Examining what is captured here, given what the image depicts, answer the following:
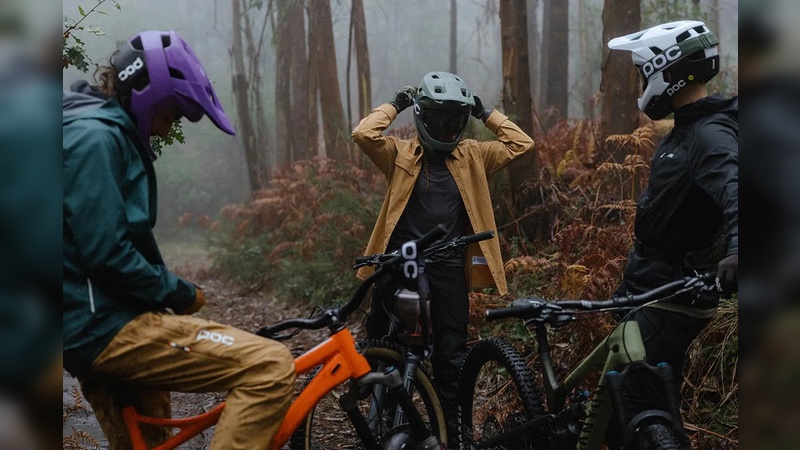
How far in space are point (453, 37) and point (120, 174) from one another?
1574cm

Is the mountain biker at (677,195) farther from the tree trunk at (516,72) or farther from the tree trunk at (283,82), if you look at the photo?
the tree trunk at (283,82)

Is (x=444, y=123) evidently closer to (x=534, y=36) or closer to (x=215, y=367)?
(x=215, y=367)

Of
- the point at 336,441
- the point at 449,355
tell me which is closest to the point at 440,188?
the point at 449,355

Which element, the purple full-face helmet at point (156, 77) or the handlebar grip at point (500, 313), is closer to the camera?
the purple full-face helmet at point (156, 77)

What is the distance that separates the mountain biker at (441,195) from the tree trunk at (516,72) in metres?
3.22

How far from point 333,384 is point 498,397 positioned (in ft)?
8.22

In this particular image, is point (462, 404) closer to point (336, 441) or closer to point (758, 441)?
point (336, 441)

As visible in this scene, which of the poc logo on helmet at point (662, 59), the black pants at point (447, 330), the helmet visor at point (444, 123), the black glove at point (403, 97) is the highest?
the poc logo on helmet at point (662, 59)

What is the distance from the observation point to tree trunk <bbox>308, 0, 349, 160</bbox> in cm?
1390

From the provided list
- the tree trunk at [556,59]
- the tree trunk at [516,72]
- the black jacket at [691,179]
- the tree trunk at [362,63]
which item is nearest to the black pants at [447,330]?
the black jacket at [691,179]

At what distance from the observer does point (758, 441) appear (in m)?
1.16

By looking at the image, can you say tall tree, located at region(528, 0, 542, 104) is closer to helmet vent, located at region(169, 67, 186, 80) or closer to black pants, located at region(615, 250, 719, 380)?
black pants, located at region(615, 250, 719, 380)

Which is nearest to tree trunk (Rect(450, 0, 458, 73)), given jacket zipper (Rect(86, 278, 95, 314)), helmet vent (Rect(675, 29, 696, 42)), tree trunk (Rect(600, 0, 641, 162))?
tree trunk (Rect(600, 0, 641, 162))

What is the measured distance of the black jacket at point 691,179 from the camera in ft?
10.7
